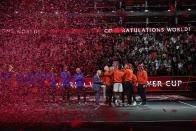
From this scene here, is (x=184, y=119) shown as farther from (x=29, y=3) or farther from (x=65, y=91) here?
(x=29, y=3)

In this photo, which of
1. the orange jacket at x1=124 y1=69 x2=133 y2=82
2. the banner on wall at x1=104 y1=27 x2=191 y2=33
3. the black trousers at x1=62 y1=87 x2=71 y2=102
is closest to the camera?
the orange jacket at x1=124 y1=69 x2=133 y2=82

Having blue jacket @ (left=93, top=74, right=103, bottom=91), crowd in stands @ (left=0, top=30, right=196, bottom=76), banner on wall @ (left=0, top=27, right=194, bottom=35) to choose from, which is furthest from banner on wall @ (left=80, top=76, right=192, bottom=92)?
blue jacket @ (left=93, top=74, right=103, bottom=91)

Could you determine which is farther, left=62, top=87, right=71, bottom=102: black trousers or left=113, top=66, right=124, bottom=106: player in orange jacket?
left=62, top=87, right=71, bottom=102: black trousers

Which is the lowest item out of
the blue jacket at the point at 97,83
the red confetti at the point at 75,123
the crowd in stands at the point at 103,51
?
the red confetti at the point at 75,123

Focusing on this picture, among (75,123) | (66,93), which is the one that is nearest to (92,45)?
(66,93)

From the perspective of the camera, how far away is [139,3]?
36.2 m

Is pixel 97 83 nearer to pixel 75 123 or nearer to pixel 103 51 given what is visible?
pixel 75 123

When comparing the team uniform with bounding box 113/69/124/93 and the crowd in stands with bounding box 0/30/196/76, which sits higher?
the crowd in stands with bounding box 0/30/196/76

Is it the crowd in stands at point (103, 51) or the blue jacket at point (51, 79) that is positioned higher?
the crowd in stands at point (103, 51)

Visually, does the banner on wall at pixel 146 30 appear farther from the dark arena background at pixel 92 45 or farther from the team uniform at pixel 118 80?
the team uniform at pixel 118 80

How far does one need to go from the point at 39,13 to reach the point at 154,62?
916cm

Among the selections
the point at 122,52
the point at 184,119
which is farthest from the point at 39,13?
the point at 184,119

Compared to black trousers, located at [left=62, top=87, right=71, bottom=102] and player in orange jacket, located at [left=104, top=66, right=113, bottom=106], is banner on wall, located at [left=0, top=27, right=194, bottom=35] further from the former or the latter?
player in orange jacket, located at [left=104, top=66, right=113, bottom=106]

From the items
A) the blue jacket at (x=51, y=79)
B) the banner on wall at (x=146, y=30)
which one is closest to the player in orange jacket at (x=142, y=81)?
the blue jacket at (x=51, y=79)
